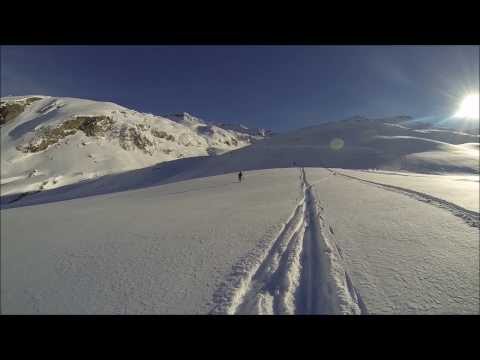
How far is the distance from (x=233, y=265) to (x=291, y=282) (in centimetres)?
105

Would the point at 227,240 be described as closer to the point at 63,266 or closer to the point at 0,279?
the point at 63,266

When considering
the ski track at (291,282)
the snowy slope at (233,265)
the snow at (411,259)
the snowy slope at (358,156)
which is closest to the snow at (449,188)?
the snow at (411,259)

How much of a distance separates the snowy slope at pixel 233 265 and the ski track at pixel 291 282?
2cm

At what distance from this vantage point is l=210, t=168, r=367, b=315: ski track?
8.66 feet

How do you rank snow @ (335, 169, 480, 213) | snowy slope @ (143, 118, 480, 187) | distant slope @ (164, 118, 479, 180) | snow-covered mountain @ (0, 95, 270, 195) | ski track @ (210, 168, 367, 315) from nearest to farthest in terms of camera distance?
ski track @ (210, 168, 367, 315) < snow @ (335, 169, 480, 213) < snowy slope @ (143, 118, 480, 187) < distant slope @ (164, 118, 479, 180) < snow-covered mountain @ (0, 95, 270, 195)

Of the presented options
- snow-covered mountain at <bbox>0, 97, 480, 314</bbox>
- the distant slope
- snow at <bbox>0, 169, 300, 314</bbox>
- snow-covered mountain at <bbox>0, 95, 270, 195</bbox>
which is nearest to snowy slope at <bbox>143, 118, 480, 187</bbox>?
the distant slope

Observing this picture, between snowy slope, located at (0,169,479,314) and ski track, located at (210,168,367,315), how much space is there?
0.05 ft

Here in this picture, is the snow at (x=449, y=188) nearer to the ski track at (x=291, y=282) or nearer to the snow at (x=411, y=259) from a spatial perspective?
the snow at (x=411, y=259)

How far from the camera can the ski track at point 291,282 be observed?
2.64 meters

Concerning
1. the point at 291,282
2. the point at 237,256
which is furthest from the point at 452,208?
the point at 237,256

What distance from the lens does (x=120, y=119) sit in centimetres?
11038

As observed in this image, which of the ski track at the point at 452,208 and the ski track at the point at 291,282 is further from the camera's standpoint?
the ski track at the point at 452,208

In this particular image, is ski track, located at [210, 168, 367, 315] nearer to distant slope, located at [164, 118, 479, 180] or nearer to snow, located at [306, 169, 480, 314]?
snow, located at [306, 169, 480, 314]
